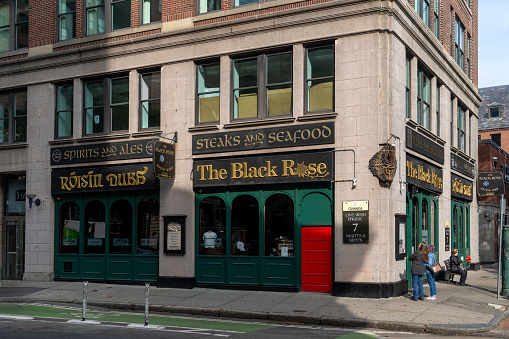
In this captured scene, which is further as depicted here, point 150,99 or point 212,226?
point 150,99

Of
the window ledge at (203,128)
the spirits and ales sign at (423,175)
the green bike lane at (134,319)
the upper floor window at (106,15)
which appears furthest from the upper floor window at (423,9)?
the green bike lane at (134,319)

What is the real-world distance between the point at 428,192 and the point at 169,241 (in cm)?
1012

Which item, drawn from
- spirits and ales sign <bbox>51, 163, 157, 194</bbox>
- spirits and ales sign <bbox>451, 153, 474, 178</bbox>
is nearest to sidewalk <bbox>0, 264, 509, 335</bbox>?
spirits and ales sign <bbox>51, 163, 157, 194</bbox>

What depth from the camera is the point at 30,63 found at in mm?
25125

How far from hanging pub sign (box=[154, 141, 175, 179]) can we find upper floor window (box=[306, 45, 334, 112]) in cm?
504

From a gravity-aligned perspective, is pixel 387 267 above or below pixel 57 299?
above

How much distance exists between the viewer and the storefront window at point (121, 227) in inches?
895

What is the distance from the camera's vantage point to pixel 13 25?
2633 centimetres

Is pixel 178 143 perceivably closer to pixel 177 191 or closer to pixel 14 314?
pixel 177 191

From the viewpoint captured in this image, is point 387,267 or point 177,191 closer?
point 387,267

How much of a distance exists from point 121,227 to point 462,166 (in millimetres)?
16083

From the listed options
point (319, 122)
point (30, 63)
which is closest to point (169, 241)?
point (319, 122)

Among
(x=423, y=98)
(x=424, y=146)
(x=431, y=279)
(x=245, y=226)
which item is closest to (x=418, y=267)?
(x=431, y=279)

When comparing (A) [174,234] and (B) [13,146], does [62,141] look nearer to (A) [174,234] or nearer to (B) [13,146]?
(B) [13,146]
